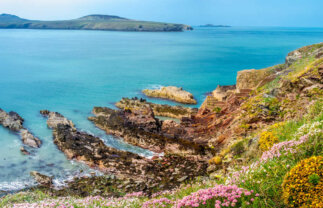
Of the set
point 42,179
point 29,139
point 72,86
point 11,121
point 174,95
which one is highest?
point 174,95

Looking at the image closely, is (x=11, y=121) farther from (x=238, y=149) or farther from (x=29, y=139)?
(x=238, y=149)

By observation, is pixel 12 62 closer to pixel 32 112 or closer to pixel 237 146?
pixel 32 112

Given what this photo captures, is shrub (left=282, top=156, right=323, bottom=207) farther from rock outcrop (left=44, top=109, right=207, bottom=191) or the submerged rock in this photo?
the submerged rock

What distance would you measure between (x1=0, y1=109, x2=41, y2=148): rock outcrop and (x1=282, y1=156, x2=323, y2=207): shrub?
2861 cm

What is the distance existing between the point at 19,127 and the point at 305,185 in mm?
36126

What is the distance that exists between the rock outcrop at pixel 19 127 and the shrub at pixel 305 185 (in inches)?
1126

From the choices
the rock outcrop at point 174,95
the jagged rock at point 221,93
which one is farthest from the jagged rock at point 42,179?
the rock outcrop at point 174,95

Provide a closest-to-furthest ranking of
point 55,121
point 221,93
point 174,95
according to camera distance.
A: point 55,121 → point 221,93 → point 174,95

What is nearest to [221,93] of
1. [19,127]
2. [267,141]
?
[19,127]

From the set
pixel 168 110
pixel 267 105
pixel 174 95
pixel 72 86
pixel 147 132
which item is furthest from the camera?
pixel 72 86

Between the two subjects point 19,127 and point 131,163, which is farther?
point 19,127

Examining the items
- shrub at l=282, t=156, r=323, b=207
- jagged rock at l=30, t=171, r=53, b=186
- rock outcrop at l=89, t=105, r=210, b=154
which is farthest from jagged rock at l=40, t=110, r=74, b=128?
shrub at l=282, t=156, r=323, b=207

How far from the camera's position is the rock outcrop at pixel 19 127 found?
30984 millimetres

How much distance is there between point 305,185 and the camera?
6832 mm
